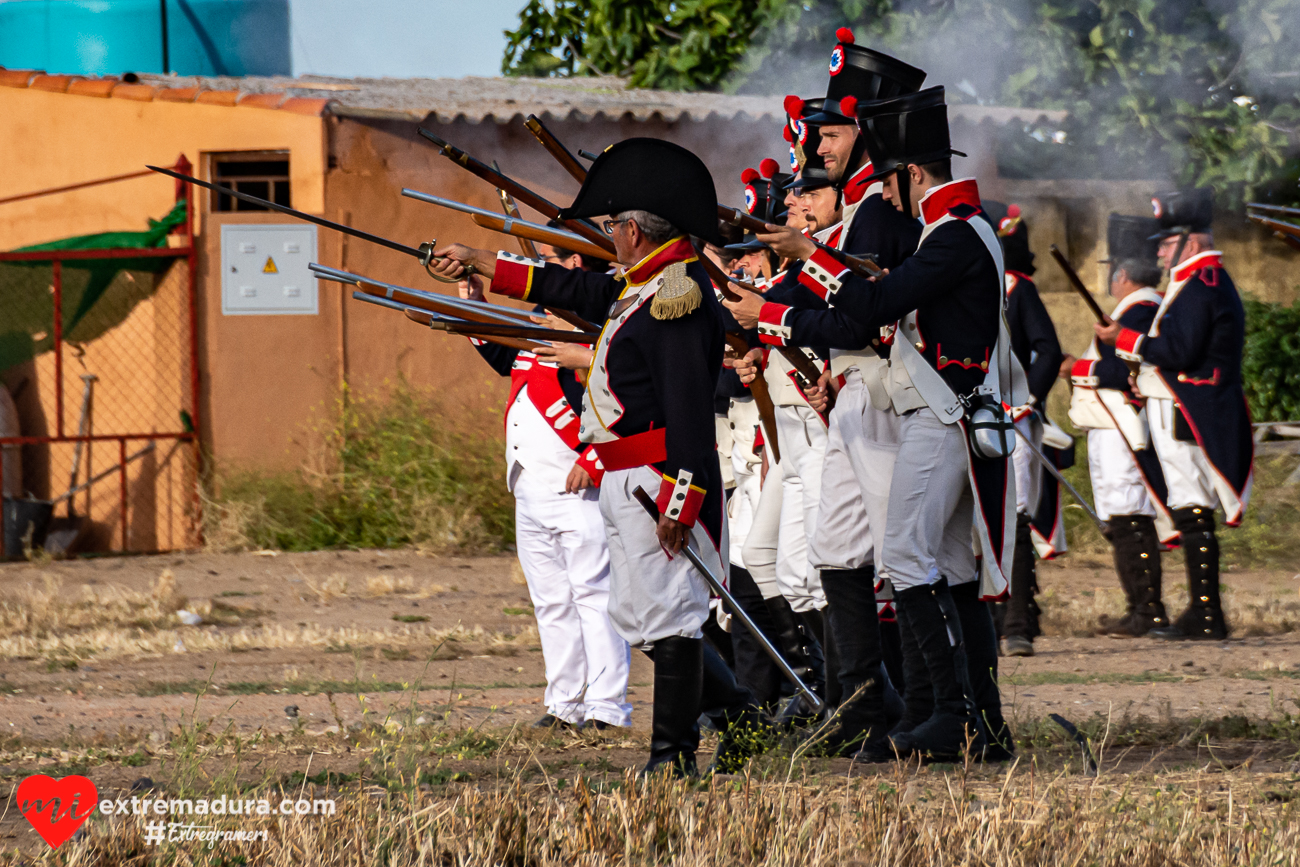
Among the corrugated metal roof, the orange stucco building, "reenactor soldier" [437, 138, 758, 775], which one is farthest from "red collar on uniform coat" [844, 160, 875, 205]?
the corrugated metal roof

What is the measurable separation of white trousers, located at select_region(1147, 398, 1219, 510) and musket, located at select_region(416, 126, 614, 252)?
3.94 metres

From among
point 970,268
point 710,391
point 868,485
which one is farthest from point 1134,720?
point 710,391

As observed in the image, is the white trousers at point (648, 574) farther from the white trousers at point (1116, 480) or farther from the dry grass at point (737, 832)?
the white trousers at point (1116, 480)

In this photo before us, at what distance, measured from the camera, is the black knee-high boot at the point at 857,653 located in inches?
199

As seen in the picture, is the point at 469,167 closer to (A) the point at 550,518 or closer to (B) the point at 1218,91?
(A) the point at 550,518

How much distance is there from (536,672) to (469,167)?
3.17m

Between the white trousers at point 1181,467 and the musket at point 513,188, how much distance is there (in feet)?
12.9

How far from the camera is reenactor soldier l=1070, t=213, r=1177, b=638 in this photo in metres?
8.34

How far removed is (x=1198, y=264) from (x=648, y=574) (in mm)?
4809

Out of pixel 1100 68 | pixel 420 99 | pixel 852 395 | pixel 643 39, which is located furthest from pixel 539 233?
pixel 643 39

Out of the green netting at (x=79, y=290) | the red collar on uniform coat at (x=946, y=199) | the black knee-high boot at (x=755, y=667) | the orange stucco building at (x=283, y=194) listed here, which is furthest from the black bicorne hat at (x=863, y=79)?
the green netting at (x=79, y=290)

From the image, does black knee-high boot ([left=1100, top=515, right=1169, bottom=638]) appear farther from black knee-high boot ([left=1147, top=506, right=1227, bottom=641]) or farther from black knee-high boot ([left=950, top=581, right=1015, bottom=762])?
black knee-high boot ([left=950, top=581, right=1015, bottom=762])

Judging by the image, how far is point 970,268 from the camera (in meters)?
4.88

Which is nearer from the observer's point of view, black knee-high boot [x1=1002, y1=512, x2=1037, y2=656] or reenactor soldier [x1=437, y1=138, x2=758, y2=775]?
reenactor soldier [x1=437, y1=138, x2=758, y2=775]
